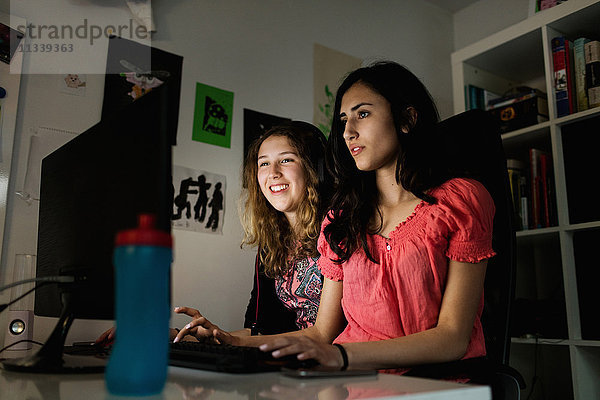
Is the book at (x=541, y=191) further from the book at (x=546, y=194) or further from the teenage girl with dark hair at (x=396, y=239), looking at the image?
the teenage girl with dark hair at (x=396, y=239)

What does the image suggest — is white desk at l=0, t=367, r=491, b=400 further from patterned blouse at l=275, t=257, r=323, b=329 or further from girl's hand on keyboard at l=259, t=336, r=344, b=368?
patterned blouse at l=275, t=257, r=323, b=329

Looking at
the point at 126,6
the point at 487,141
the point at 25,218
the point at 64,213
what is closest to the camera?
the point at 64,213

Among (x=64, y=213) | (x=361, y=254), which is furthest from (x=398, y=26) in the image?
(x=64, y=213)

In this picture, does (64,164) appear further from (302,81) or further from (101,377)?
(302,81)

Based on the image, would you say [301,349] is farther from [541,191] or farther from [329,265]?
[541,191]

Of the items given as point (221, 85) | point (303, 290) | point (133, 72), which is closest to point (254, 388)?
point (303, 290)

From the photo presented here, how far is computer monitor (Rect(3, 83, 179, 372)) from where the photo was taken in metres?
0.58

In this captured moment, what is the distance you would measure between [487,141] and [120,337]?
3.14 feet

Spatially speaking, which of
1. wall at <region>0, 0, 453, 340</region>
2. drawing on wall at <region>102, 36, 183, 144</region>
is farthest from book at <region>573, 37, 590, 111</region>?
drawing on wall at <region>102, 36, 183, 144</region>

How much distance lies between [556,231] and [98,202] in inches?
66.9

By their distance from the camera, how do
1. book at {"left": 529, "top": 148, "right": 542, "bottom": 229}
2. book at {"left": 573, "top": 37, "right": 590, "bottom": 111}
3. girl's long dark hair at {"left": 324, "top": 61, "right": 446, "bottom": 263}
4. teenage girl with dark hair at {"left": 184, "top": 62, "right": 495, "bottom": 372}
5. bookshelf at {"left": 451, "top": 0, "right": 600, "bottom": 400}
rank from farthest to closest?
book at {"left": 529, "top": 148, "right": 542, "bottom": 229} → book at {"left": 573, "top": 37, "right": 590, "bottom": 111} → bookshelf at {"left": 451, "top": 0, "right": 600, "bottom": 400} → girl's long dark hair at {"left": 324, "top": 61, "right": 446, "bottom": 263} → teenage girl with dark hair at {"left": 184, "top": 62, "right": 495, "bottom": 372}

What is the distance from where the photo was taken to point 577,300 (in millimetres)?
1798

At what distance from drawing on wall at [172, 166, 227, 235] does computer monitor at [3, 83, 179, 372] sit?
0.81 m

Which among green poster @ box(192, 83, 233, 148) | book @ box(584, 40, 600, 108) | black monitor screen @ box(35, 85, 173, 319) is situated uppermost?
book @ box(584, 40, 600, 108)
